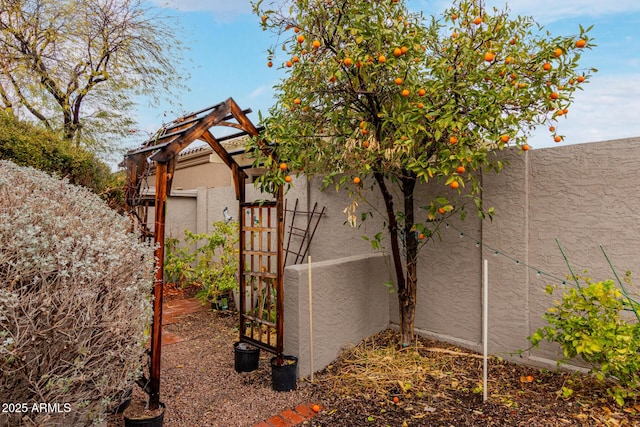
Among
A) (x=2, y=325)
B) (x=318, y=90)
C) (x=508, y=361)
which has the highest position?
(x=318, y=90)

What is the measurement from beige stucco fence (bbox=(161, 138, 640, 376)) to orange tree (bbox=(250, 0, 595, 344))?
0.41m

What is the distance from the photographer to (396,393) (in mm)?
3012

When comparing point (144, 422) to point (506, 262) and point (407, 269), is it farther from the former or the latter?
point (506, 262)

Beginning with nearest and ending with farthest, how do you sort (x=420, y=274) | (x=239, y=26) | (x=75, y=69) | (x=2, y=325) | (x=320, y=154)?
1. (x=2, y=325)
2. (x=320, y=154)
3. (x=420, y=274)
4. (x=239, y=26)
5. (x=75, y=69)

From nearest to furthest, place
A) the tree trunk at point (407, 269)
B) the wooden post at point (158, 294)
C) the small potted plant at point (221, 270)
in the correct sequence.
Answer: the wooden post at point (158, 294), the tree trunk at point (407, 269), the small potted plant at point (221, 270)

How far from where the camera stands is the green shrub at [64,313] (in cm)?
144

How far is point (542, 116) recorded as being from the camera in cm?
309

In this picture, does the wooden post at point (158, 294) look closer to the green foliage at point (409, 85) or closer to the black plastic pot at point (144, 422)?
the black plastic pot at point (144, 422)

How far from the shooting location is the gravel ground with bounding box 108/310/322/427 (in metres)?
2.72

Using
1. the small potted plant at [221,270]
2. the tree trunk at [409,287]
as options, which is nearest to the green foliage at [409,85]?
the tree trunk at [409,287]

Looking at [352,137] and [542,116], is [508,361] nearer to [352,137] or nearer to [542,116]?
[542,116]

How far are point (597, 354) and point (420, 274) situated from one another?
68.4 inches

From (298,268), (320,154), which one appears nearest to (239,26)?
(320,154)

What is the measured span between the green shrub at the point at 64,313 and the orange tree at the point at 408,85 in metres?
1.60
